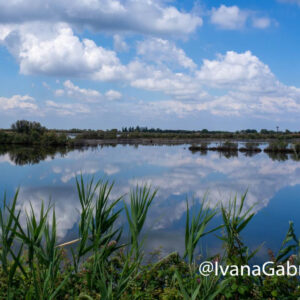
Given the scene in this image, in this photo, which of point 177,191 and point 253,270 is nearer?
point 253,270

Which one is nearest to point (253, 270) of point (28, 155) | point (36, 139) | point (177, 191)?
point (177, 191)

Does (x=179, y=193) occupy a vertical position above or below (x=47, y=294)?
below

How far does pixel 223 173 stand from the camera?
18.2 m

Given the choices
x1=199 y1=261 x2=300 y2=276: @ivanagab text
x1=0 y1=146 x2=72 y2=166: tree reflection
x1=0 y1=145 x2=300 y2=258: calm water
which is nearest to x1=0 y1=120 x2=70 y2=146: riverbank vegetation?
x1=0 y1=146 x2=72 y2=166: tree reflection

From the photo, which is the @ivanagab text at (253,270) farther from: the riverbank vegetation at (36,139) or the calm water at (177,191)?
the riverbank vegetation at (36,139)

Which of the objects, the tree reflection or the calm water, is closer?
the calm water

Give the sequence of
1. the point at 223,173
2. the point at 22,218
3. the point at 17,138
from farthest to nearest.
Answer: the point at 17,138 → the point at 223,173 → the point at 22,218

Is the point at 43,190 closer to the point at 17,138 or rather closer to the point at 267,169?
the point at 267,169

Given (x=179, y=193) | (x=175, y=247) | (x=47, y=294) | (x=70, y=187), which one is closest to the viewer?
(x=47, y=294)

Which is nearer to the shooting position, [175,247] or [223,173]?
[175,247]

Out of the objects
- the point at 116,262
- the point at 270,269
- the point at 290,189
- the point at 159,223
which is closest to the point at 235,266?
the point at 270,269

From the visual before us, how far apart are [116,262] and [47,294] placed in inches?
42.7

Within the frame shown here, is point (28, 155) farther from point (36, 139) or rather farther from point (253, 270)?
point (253, 270)

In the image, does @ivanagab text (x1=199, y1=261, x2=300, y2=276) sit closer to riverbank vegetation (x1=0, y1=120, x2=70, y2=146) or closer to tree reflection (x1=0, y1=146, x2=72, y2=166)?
tree reflection (x1=0, y1=146, x2=72, y2=166)
